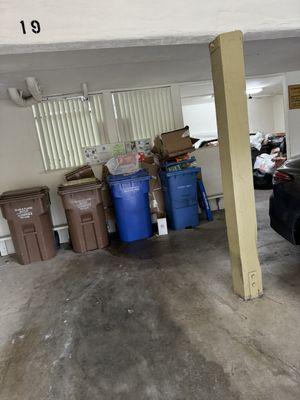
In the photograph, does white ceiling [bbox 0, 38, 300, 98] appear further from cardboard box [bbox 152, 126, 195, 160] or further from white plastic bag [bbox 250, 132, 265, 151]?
white plastic bag [bbox 250, 132, 265, 151]

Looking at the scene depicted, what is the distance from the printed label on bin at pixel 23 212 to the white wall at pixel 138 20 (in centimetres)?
231

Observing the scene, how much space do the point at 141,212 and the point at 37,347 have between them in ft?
7.53

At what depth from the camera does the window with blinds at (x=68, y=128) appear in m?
4.33

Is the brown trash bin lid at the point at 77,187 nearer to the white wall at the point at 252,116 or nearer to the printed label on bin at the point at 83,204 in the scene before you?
the printed label on bin at the point at 83,204

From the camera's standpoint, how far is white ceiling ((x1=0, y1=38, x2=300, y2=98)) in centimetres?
276

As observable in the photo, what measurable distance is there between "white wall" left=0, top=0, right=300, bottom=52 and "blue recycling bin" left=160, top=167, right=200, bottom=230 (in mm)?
2300

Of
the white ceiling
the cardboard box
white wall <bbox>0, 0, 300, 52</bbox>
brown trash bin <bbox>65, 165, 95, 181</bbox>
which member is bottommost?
brown trash bin <bbox>65, 165, 95, 181</bbox>

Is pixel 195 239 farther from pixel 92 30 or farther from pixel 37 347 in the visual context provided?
pixel 92 30

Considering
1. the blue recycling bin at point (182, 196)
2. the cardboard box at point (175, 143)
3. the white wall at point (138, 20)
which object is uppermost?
the white wall at point (138, 20)

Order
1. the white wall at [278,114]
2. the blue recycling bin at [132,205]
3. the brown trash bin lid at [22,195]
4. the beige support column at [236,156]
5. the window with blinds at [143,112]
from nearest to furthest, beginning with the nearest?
the beige support column at [236,156], the brown trash bin lid at [22,195], the blue recycling bin at [132,205], the window with blinds at [143,112], the white wall at [278,114]

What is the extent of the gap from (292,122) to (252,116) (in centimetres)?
313

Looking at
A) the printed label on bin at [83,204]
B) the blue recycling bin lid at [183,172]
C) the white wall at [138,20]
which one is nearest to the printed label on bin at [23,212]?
the printed label on bin at [83,204]

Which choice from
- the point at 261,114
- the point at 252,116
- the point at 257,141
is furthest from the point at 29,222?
the point at 261,114

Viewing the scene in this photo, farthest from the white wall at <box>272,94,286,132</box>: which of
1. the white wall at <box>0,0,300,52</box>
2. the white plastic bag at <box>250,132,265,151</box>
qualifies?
the white wall at <box>0,0,300,52</box>
